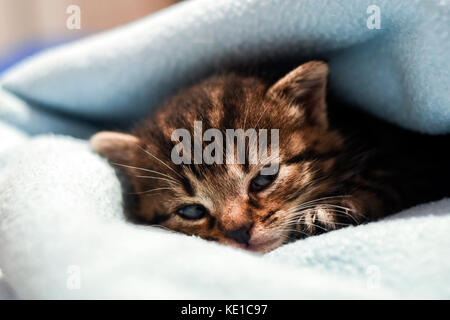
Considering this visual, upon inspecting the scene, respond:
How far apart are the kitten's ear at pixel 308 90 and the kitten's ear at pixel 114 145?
15.4 inches

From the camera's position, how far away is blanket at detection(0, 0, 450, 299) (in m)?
0.63

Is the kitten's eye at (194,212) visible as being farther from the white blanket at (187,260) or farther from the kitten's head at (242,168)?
the white blanket at (187,260)

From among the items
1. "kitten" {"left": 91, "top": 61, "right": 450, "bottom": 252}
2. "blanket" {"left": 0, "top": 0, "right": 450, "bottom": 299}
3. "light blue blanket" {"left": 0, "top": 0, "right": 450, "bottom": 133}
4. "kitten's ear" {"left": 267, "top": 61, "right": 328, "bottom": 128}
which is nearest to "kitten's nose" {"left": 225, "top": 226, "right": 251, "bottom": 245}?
"kitten" {"left": 91, "top": 61, "right": 450, "bottom": 252}

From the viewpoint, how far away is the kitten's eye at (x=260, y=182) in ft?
3.22

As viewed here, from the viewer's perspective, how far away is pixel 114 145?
113cm

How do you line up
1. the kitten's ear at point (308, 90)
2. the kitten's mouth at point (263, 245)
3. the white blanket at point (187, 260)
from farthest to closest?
the kitten's ear at point (308, 90), the kitten's mouth at point (263, 245), the white blanket at point (187, 260)

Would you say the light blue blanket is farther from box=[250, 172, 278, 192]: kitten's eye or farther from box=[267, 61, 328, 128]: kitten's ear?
box=[250, 172, 278, 192]: kitten's eye

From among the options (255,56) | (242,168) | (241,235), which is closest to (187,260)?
(241,235)

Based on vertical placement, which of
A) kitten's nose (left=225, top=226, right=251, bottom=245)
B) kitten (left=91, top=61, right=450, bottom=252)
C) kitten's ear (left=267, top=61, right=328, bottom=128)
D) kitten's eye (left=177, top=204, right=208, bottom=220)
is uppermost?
kitten's ear (left=267, top=61, right=328, bottom=128)

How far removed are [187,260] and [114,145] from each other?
1.86ft

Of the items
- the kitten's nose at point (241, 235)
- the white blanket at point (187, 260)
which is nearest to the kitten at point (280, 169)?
the kitten's nose at point (241, 235)

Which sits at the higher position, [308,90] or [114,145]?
[308,90]

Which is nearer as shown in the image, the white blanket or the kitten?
the white blanket

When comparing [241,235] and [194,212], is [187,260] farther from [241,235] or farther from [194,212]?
[194,212]
